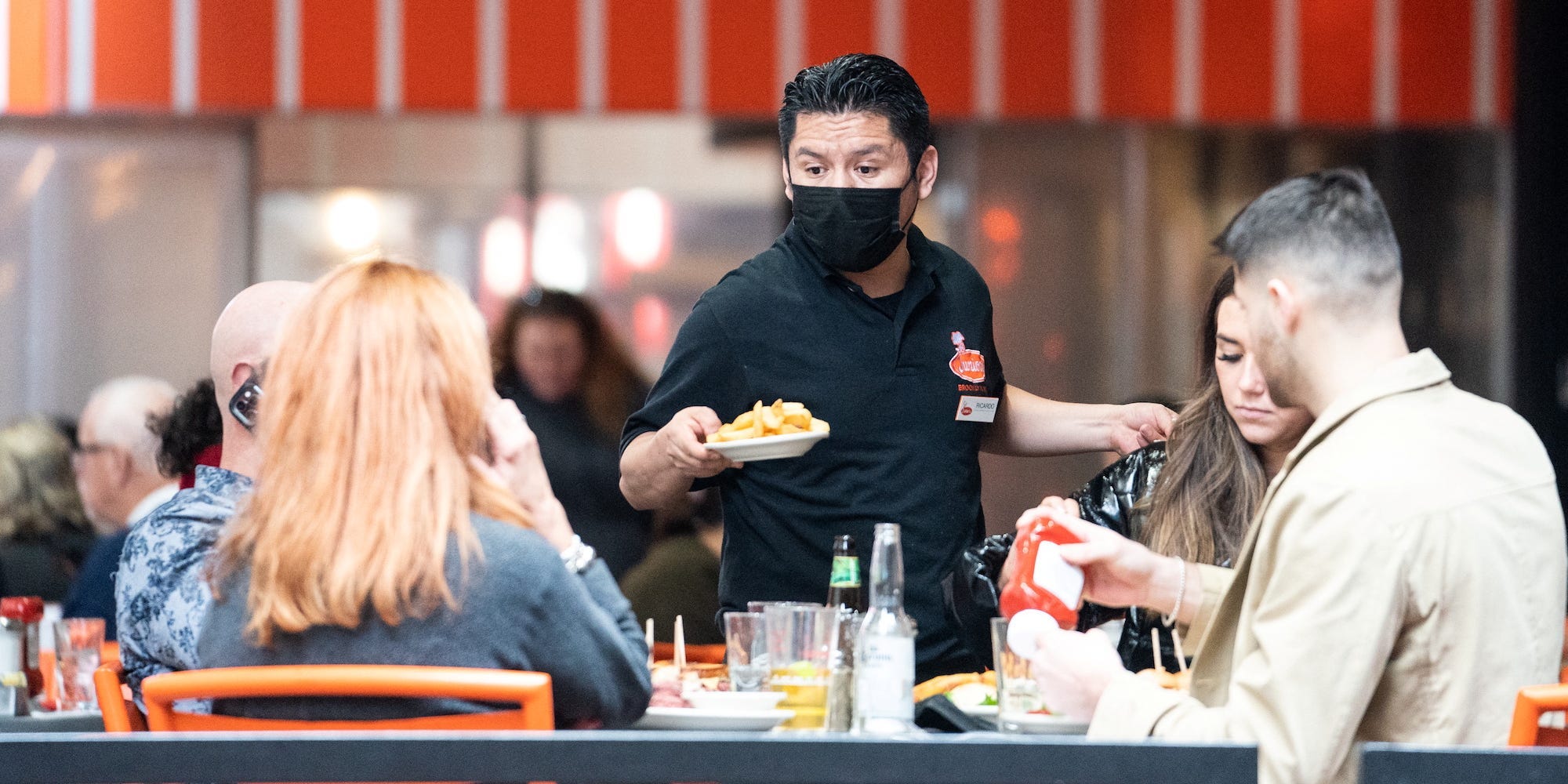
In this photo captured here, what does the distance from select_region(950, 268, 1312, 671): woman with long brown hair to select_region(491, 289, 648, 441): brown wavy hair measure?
103 inches

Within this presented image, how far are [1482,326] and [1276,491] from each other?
13.8 ft

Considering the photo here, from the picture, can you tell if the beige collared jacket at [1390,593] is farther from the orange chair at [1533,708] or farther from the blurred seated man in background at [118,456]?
the blurred seated man in background at [118,456]

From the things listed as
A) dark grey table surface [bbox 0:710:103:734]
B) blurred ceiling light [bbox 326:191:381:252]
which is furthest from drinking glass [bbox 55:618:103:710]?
blurred ceiling light [bbox 326:191:381:252]

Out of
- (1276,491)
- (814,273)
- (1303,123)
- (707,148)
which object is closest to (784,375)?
(814,273)

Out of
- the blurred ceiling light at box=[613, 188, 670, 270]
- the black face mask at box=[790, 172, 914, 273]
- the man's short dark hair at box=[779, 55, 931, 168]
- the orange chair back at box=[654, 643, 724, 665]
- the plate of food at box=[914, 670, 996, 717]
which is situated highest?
the man's short dark hair at box=[779, 55, 931, 168]

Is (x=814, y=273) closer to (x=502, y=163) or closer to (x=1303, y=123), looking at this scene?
(x=502, y=163)

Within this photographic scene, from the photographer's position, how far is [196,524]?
2053mm

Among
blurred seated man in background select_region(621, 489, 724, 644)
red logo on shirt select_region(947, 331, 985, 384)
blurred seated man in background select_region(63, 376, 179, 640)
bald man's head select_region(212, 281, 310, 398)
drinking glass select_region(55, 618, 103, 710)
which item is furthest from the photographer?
blurred seated man in background select_region(63, 376, 179, 640)

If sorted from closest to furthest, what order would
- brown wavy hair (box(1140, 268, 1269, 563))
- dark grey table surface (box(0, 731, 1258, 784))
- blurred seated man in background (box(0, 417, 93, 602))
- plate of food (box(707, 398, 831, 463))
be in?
dark grey table surface (box(0, 731, 1258, 784)), plate of food (box(707, 398, 831, 463)), brown wavy hair (box(1140, 268, 1269, 563)), blurred seated man in background (box(0, 417, 93, 602))

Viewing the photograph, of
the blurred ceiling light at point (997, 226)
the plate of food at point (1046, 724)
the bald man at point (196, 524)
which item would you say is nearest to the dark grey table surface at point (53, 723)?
the bald man at point (196, 524)

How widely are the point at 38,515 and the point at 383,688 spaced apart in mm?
3713

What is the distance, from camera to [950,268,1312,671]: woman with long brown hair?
250cm

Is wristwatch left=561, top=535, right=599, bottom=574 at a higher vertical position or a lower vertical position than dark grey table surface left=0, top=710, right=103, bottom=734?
higher

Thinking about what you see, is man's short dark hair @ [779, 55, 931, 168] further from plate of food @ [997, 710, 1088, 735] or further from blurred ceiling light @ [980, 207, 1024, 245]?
blurred ceiling light @ [980, 207, 1024, 245]
